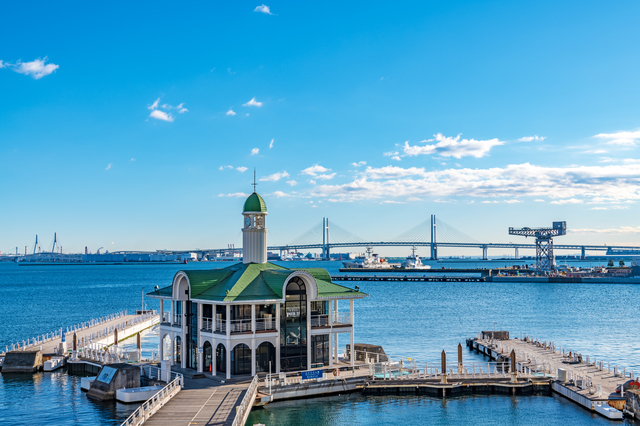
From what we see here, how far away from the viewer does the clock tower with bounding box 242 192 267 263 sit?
145 ft

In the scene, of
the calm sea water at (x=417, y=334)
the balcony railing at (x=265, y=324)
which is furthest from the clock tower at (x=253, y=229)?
the calm sea water at (x=417, y=334)

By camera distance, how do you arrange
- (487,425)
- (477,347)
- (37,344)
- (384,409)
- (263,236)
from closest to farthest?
(487,425) < (384,409) < (263,236) < (37,344) < (477,347)

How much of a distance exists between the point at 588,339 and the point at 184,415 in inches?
2079

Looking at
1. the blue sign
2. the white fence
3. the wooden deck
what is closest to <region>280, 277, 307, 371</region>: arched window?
the blue sign

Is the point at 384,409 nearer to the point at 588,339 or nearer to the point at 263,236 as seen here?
the point at 263,236

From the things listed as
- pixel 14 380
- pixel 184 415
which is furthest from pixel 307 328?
pixel 14 380

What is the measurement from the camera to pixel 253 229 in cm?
4412

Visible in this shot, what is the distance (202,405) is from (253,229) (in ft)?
49.5

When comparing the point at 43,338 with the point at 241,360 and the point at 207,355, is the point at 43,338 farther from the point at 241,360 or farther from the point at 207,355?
the point at 241,360

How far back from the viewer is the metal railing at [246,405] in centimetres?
2886

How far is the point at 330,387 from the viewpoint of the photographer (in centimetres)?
3725

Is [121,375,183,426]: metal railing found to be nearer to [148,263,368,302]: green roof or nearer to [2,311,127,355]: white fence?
[148,263,368,302]: green roof

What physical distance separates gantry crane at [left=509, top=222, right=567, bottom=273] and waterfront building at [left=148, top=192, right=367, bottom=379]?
16147cm

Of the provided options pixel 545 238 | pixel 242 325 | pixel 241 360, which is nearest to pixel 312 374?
pixel 241 360
